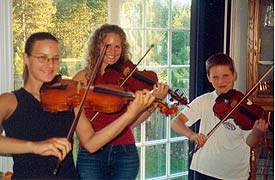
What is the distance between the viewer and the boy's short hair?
1220 mm

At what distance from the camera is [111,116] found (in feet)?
3.30

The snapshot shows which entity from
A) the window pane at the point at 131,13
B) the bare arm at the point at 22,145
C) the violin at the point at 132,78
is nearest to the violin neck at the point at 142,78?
the violin at the point at 132,78

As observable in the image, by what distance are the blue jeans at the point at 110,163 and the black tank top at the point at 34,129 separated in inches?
2.9

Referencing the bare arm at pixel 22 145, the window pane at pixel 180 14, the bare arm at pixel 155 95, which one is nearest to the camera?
the bare arm at pixel 22 145

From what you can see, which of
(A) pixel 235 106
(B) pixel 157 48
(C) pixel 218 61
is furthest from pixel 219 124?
(B) pixel 157 48

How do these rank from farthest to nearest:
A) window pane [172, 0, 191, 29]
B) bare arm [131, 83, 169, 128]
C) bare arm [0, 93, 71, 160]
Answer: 1. window pane [172, 0, 191, 29]
2. bare arm [131, 83, 169, 128]
3. bare arm [0, 93, 71, 160]

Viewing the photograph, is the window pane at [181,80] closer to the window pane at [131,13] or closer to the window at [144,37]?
the window at [144,37]

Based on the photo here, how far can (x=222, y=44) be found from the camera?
124 cm

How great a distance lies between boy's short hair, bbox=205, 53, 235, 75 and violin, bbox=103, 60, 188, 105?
17 cm

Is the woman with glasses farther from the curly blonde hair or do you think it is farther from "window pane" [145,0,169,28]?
"window pane" [145,0,169,28]

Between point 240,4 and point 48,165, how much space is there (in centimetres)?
78

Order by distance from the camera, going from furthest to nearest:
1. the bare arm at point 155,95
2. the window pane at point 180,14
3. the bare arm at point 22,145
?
1. the window pane at point 180,14
2. the bare arm at point 155,95
3. the bare arm at point 22,145

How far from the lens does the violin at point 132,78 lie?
1.02 m

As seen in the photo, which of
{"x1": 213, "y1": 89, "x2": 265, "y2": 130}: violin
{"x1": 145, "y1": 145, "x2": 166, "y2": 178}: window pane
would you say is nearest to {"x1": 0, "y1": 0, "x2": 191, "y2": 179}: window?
{"x1": 145, "y1": 145, "x2": 166, "y2": 178}: window pane
